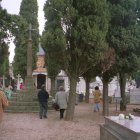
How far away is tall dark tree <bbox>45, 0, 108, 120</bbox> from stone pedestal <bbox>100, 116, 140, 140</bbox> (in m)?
7.97

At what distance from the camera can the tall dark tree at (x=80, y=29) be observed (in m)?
19.3

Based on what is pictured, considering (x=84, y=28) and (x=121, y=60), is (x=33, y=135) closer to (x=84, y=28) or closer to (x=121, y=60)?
(x=84, y=28)

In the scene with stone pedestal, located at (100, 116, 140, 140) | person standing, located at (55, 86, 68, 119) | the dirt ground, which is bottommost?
the dirt ground

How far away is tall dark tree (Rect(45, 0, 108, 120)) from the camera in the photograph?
19328 millimetres

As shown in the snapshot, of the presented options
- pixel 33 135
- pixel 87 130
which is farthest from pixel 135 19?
pixel 33 135

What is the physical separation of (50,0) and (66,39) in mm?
1845

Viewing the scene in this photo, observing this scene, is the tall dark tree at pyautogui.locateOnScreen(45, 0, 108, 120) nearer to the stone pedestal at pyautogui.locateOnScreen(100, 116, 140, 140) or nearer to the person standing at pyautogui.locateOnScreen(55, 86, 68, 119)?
the person standing at pyautogui.locateOnScreen(55, 86, 68, 119)

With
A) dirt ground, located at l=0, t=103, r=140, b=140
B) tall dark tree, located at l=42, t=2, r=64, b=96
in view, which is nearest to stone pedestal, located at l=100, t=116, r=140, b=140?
dirt ground, located at l=0, t=103, r=140, b=140

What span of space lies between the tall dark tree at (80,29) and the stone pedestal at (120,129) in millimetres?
7970

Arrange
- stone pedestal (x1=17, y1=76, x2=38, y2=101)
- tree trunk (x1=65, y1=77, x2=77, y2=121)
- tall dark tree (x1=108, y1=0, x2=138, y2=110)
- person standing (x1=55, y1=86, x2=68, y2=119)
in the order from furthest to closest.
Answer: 1. stone pedestal (x1=17, y1=76, x2=38, y2=101)
2. tall dark tree (x1=108, y1=0, x2=138, y2=110)
3. person standing (x1=55, y1=86, x2=68, y2=119)
4. tree trunk (x1=65, y1=77, x2=77, y2=121)

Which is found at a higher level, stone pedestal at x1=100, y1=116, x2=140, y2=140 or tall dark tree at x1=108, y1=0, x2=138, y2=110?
tall dark tree at x1=108, y1=0, x2=138, y2=110

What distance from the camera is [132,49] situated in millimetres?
22625

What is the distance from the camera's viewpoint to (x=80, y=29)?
1938 cm

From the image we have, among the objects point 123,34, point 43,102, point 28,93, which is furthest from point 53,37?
point 28,93
